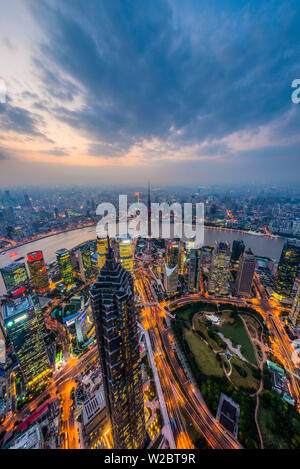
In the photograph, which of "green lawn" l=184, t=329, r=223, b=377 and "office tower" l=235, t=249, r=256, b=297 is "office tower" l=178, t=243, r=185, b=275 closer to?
"office tower" l=235, t=249, r=256, b=297

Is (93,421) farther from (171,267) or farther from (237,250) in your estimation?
(237,250)

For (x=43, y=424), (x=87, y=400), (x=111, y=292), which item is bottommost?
(x=43, y=424)

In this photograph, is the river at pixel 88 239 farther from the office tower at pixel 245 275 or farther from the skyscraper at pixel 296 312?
the skyscraper at pixel 296 312

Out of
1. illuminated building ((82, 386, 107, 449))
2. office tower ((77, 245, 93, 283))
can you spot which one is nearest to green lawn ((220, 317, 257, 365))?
illuminated building ((82, 386, 107, 449))

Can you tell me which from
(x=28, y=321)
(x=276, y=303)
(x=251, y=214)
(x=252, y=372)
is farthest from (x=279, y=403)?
(x=251, y=214)

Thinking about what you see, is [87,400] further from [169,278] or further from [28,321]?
[169,278]

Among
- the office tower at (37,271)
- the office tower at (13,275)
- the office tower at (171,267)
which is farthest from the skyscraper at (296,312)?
the office tower at (13,275)
